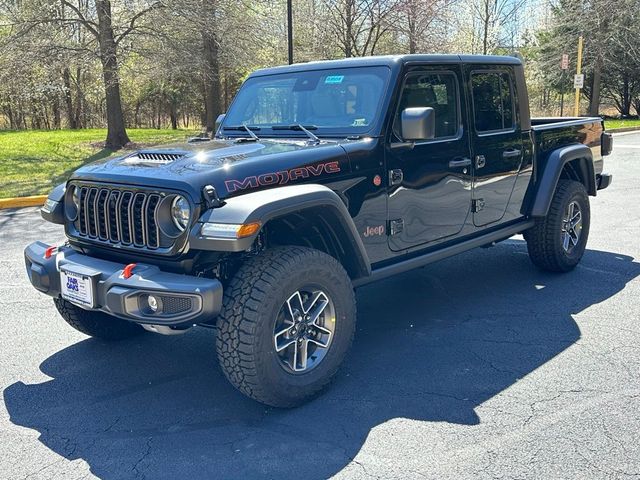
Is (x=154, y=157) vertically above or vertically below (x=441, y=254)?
above

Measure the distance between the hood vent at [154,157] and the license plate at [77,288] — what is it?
764 millimetres

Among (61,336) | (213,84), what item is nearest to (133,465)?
(61,336)

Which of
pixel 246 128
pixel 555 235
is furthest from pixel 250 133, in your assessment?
pixel 555 235

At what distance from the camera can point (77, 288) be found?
3.45 meters

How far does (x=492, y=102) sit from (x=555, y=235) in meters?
1.44

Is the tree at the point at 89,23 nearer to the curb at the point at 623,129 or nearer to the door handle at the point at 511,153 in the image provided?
the door handle at the point at 511,153

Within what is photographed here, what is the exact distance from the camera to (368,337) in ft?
14.9

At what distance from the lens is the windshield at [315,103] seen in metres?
4.23

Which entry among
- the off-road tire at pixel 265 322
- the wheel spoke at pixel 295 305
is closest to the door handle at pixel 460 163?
the off-road tire at pixel 265 322

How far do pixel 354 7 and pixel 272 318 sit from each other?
20.0 m

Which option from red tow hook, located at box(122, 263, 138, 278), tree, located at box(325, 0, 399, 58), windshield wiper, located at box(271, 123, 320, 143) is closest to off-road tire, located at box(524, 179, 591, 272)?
windshield wiper, located at box(271, 123, 320, 143)

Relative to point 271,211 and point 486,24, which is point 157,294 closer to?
point 271,211

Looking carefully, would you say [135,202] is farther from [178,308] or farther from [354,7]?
[354,7]

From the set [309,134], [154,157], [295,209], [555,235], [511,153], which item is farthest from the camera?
[555,235]
